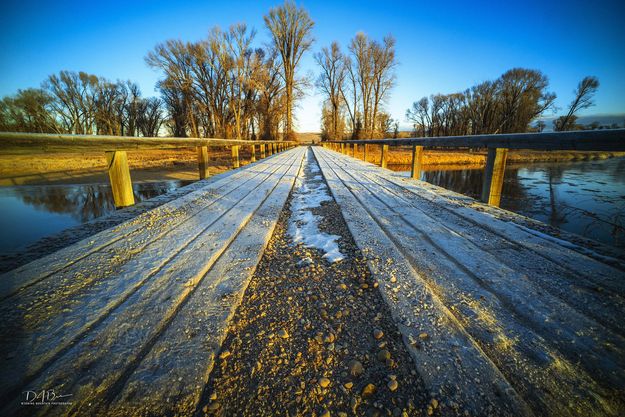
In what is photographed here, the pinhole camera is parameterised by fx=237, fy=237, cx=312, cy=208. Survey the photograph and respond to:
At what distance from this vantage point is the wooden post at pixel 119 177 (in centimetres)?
252

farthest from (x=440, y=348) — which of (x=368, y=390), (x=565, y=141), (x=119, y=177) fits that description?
(x=119, y=177)

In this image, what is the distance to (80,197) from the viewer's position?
289 inches

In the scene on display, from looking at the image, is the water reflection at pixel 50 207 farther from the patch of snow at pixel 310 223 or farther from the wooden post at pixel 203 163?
the patch of snow at pixel 310 223

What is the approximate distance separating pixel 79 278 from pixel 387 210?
231 cm

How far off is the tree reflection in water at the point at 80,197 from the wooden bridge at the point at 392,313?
17.1ft

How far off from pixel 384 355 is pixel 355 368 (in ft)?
0.39

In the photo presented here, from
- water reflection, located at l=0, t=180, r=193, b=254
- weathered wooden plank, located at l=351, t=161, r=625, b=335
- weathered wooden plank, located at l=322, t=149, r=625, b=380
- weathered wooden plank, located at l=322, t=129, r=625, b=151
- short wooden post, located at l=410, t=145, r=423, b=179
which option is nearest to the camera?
weathered wooden plank, located at l=322, t=149, r=625, b=380

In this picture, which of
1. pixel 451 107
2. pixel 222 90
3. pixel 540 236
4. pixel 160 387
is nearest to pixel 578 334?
pixel 540 236

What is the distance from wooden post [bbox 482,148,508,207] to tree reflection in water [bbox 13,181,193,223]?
7.09 m

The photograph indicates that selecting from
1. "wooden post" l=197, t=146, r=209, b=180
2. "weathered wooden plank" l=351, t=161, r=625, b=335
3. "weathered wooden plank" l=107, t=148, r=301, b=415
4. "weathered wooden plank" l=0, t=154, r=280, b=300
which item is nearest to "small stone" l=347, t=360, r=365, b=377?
"weathered wooden plank" l=107, t=148, r=301, b=415

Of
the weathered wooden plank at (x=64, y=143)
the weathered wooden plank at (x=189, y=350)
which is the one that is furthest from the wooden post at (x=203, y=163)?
the weathered wooden plank at (x=189, y=350)

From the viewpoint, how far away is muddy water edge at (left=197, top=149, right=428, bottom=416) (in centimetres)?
70

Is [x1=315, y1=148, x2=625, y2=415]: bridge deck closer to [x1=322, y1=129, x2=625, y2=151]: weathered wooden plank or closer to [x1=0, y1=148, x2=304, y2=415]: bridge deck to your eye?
[x1=322, y1=129, x2=625, y2=151]: weathered wooden plank
